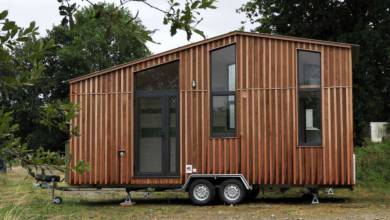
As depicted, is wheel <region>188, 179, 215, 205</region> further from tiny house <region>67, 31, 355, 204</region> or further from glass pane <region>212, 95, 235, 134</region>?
glass pane <region>212, 95, 235, 134</region>

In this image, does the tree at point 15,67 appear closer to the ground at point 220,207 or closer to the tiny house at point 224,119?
the ground at point 220,207

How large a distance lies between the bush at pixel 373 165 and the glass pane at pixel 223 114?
238 inches

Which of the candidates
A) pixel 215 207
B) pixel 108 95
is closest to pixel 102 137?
pixel 108 95

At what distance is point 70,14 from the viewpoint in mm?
2318

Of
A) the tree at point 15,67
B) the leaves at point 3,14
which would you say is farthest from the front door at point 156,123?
the leaves at point 3,14

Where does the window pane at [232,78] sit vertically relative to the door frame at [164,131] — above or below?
above

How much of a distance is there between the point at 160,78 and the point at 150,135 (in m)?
1.32

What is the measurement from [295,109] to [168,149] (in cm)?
295

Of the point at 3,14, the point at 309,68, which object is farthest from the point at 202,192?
the point at 3,14

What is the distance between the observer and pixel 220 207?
13273mm

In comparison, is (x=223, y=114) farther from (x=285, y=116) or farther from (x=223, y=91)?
(x=285, y=116)

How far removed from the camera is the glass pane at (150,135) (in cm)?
1423

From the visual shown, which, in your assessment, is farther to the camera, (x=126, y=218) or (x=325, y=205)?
(x=325, y=205)

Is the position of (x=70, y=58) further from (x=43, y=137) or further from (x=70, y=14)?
(x=70, y=14)
